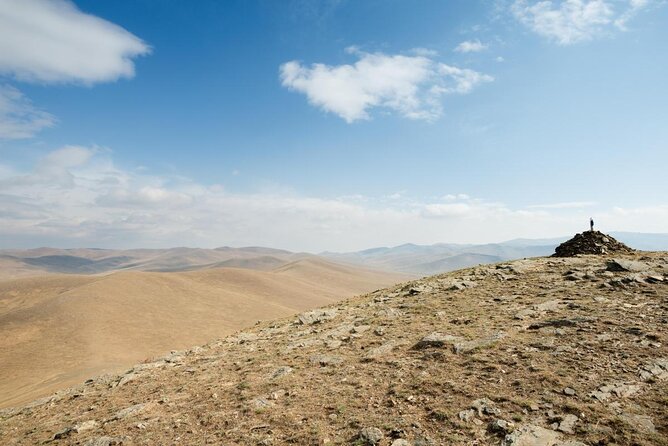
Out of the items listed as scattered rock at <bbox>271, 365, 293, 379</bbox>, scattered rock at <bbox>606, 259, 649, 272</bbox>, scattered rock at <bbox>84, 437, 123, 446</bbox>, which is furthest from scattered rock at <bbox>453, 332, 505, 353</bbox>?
scattered rock at <bbox>606, 259, 649, 272</bbox>

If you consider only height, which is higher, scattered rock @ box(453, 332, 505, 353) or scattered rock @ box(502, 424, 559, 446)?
scattered rock @ box(453, 332, 505, 353)

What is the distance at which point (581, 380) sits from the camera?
9.64m

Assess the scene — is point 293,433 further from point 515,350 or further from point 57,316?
point 57,316

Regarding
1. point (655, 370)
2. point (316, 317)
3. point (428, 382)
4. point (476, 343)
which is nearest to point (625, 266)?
point (655, 370)

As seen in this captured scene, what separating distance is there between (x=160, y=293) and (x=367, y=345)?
7675 centimetres

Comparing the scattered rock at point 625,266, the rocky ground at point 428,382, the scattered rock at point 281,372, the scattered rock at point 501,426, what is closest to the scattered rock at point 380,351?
the rocky ground at point 428,382

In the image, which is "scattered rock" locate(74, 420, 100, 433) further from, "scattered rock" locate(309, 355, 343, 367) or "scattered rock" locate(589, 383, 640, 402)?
"scattered rock" locate(589, 383, 640, 402)

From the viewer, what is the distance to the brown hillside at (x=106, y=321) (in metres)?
39.1

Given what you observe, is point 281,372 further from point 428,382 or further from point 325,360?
point 428,382

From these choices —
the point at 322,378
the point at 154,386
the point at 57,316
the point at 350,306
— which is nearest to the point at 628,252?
the point at 350,306

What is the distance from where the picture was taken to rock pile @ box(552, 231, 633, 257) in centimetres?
2495

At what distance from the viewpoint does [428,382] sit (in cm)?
1084

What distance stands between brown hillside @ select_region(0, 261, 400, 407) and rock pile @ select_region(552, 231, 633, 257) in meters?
40.2

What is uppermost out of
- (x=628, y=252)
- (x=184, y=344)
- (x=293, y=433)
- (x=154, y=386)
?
(x=628, y=252)
